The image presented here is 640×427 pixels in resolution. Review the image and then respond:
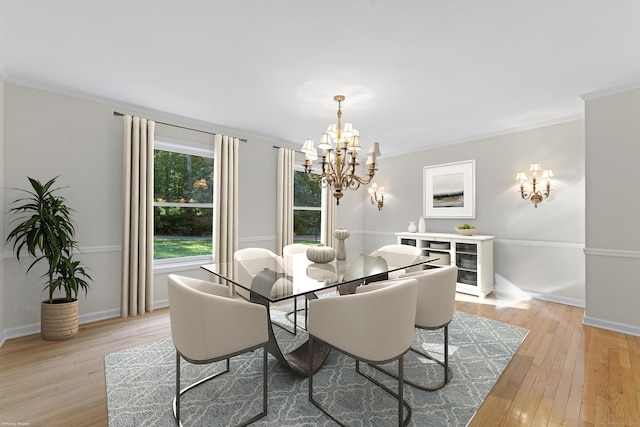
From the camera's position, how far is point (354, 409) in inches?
72.5

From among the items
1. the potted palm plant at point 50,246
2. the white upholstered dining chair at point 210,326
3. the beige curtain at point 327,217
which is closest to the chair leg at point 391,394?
the white upholstered dining chair at point 210,326

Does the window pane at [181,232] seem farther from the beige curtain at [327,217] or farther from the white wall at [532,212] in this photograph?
the white wall at [532,212]

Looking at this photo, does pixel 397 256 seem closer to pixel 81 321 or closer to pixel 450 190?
pixel 450 190

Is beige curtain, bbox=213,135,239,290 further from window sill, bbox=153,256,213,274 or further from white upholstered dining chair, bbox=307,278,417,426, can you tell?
white upholstered dining chair, bbox=307,278,417,426

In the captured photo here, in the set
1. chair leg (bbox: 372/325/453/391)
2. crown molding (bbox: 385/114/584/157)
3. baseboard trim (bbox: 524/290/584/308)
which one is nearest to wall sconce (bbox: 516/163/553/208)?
crown molding (bbox: 385/114/584/157)

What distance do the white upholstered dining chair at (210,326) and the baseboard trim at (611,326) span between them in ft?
11.8

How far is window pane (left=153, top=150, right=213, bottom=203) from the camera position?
3.90 meters

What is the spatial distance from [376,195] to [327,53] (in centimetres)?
407

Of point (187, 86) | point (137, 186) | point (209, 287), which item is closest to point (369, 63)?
point (187, 86)

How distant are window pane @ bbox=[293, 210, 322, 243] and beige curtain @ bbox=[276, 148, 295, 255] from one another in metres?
0.53

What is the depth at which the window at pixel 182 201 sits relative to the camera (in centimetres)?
390

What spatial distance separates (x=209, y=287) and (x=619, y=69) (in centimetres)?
406

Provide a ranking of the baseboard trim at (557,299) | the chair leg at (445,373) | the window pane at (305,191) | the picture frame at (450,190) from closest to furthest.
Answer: the chair leg at (445,373)
the baseboard trim at (557,299)
the picture frame at (450,190)
the window pane at (305,191)

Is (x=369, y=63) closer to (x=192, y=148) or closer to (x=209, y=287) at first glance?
(x=209, y=287)
